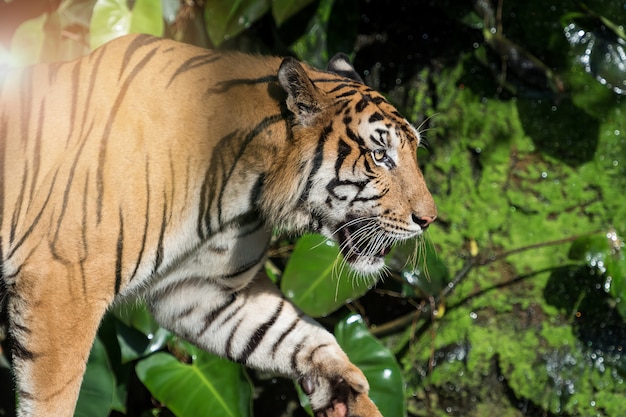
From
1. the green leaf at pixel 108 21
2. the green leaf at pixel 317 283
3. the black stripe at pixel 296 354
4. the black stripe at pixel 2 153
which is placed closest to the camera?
the black stripe at pixel 2 153

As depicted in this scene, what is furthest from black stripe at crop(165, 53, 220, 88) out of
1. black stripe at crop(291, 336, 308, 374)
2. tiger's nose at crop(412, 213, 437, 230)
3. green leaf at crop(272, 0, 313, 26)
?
green leaf at crop(272, 0, 313, 26)

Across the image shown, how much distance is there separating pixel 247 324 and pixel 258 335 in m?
0.05

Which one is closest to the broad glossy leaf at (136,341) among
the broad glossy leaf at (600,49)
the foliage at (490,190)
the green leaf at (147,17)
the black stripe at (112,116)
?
the foliage at (490,190)

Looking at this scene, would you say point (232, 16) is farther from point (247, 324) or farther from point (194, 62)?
point (247, 324)

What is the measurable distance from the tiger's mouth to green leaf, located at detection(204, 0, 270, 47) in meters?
1.54

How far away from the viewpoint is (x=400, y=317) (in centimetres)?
429

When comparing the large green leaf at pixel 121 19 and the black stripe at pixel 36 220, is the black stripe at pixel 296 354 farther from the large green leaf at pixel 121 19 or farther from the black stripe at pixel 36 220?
the large green leaf at pixel 121 19

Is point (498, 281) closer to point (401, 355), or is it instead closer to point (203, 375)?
point (401, 355)

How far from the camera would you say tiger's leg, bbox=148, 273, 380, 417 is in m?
2.85

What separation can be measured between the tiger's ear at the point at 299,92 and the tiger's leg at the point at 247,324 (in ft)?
2.23

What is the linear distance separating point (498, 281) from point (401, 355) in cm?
58

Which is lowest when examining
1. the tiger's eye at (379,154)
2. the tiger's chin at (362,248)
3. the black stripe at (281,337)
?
the black stripe at (281,337)

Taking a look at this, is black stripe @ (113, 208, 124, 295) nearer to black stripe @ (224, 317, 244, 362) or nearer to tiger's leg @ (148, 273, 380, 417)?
tiger's leg @ (148, 273, 380, 417)

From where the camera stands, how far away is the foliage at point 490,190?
3971 mm
